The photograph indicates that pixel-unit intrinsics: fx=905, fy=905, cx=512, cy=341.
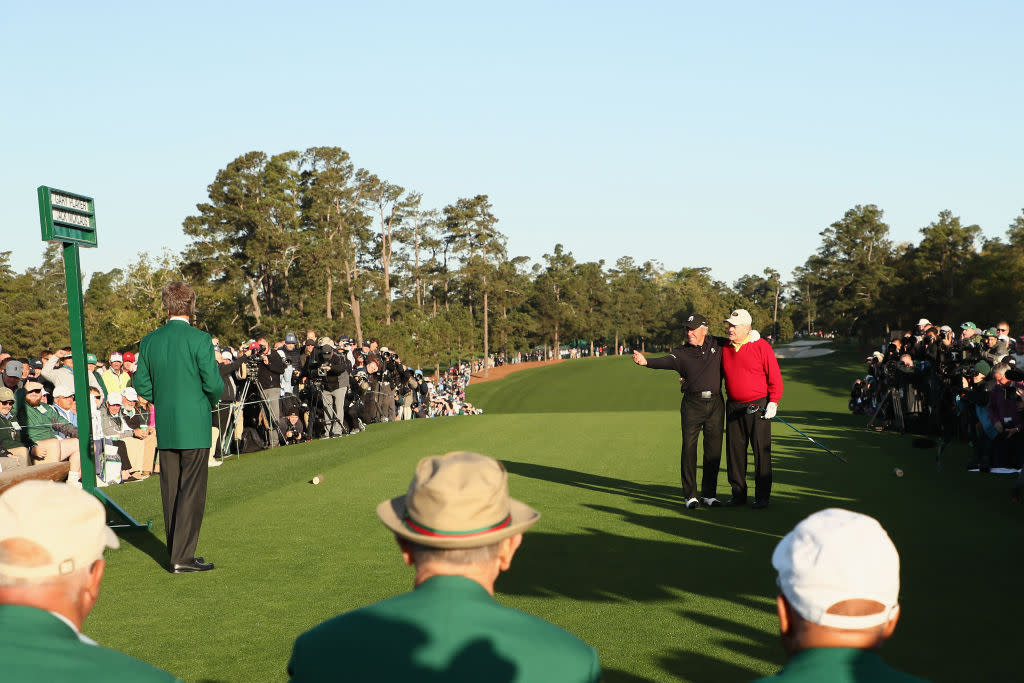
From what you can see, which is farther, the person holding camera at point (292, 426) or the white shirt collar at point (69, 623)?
the person holding camera at point (292, 426)

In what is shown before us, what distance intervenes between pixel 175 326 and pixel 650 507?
509 cm

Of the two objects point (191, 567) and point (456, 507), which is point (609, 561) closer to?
point (191, 567)

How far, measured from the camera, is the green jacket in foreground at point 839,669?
1.95 metres

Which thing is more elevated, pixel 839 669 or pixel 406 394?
pixel 839 669

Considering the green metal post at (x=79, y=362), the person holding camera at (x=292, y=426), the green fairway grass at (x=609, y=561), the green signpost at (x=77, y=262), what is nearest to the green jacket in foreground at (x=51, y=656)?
the green fairway grass at (x=609, y=561)

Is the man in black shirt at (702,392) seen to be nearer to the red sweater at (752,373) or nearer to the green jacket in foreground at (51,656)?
the red sweater at (752,373)

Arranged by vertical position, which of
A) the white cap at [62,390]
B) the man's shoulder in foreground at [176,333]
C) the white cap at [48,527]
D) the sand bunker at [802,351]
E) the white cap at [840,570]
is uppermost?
the man's shoulder in foreground at [176,333]

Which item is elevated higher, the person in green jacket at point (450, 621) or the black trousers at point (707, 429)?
the person in green jacket at point (450, 621)

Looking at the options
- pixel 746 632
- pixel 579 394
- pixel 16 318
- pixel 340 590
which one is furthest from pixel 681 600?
pixel 16 318

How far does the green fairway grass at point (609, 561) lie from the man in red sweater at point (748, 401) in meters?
0.37

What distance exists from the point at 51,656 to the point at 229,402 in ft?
45.4

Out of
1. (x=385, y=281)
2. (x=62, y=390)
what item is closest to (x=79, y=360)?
(x=62, y=390)

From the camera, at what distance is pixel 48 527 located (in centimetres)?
202

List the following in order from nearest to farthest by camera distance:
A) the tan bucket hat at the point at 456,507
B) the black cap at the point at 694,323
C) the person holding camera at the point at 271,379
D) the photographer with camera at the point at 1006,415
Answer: the tan bucket hat at the point at 456,507 → the black cap at the point at 694,323 → the photographer with camera at the point at 1006,415 → the person holding camera at the point at 271,379
